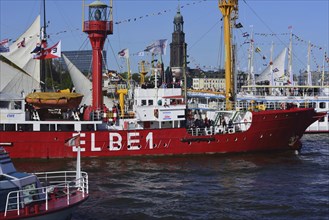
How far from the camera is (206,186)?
86.3 ft

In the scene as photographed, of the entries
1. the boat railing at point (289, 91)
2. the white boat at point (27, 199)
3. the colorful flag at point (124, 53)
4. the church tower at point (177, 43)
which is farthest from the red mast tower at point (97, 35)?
the church tower at point (177, 43)

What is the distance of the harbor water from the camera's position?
70.4 ft

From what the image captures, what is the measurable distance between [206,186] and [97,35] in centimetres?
1676

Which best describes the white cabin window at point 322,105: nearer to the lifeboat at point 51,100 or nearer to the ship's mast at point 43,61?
the ship's mast at point 43,61

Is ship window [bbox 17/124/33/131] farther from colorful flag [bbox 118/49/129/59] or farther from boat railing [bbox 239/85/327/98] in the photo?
boat railing [bbox 239/85/327/98]

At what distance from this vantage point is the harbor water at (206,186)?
845 inches

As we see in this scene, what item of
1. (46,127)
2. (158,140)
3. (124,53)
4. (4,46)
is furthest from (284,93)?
(4,46)

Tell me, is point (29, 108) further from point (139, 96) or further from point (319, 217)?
point (319, 217)

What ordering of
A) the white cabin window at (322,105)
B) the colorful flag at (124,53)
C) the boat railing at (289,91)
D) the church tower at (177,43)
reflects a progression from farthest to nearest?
the church tower at (177,43) → the boat railing at (289,91) → the white cabin window at (322,105) → the colorful flag at (124,53)

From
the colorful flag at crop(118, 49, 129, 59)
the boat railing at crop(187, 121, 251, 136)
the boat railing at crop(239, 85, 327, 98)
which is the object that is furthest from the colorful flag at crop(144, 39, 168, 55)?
the boat railing at crop(239, 85, 327, 98)

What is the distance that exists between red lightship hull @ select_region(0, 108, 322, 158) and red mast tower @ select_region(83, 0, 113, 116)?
162 inches

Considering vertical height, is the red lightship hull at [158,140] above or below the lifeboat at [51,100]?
below

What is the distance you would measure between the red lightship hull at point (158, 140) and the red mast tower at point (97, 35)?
13.5ft

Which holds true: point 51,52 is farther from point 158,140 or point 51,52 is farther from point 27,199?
point 27,199
